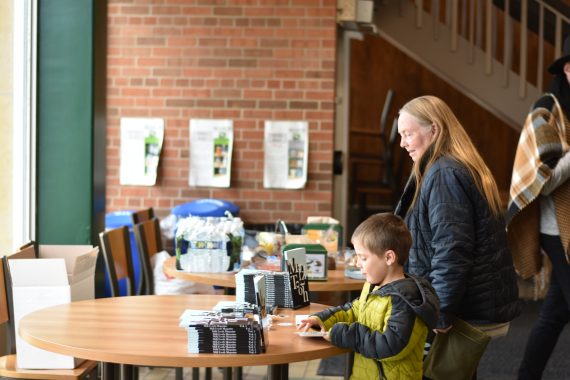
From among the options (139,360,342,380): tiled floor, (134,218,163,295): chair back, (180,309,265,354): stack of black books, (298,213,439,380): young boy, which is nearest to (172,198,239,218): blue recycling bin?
(134,218,163,295): chair back

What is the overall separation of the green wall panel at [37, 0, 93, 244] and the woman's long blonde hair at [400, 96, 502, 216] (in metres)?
2.58

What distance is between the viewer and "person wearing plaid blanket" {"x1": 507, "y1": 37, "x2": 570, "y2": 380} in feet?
15.0

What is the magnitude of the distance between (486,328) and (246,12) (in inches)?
175

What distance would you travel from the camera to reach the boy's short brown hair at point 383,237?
3.02 metres

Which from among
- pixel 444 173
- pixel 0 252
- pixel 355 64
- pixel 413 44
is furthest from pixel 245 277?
pixel 355 64

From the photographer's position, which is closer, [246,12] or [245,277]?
[245,277]

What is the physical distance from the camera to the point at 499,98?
29.1ft

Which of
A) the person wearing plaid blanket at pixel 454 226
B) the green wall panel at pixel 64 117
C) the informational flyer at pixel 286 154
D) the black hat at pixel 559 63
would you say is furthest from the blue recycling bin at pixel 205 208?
the person wearing plaid blanket at pixel 454 226

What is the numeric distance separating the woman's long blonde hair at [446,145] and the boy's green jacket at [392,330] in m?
0.51

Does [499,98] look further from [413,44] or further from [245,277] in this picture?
[245,277]

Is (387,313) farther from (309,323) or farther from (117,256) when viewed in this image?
(117,256)

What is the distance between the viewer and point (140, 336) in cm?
310

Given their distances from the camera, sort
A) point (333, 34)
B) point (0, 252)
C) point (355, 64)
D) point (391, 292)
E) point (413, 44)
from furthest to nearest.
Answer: point (355, 64)
point (413, 44)
point (333, 34)
point (0, 252)
point (391, 292)

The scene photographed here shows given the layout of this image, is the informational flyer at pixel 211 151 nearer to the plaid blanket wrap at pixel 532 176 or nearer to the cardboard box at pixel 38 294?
the plaid blanket wrap at pixel 532 176
